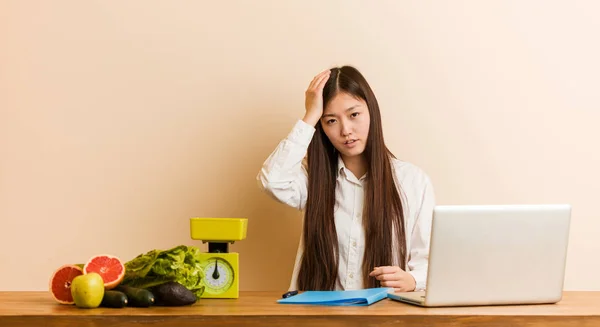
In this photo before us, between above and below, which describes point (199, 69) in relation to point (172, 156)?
above

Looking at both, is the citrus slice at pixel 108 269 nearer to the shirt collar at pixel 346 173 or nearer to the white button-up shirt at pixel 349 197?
the white button-up shirt at pixel 349 197

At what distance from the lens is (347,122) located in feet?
9.48

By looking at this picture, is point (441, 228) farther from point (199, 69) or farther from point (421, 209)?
point (199, 69)

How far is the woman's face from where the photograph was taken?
2.90 m

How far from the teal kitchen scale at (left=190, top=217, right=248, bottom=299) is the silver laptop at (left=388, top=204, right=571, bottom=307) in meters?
0.58

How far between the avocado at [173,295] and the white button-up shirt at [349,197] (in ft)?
2.82

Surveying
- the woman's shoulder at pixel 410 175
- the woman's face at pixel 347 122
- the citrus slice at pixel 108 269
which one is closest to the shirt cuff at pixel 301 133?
the woman's face at pixel 347 122

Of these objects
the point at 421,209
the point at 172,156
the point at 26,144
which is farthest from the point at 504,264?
the point at 26,144

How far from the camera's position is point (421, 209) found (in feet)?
9.66

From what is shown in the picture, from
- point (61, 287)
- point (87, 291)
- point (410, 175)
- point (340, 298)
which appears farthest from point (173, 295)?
point (410, 175)

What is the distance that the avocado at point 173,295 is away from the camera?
81.0 inches

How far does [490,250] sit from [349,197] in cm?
101

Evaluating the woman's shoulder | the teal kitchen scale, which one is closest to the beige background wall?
the woman's shoulder

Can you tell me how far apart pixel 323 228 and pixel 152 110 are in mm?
936
